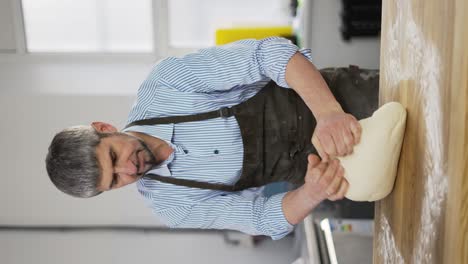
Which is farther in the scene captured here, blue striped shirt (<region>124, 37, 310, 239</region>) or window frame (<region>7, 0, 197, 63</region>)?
window frame (<region>7, 0, 197, 63</region>)

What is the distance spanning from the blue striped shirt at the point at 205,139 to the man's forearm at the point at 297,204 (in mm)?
17

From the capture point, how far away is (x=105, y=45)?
3.13m

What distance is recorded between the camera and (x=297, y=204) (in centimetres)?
125

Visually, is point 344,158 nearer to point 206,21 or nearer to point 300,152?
point 300,152

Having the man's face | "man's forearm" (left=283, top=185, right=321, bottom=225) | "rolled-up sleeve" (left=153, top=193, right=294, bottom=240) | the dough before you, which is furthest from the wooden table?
the man's face

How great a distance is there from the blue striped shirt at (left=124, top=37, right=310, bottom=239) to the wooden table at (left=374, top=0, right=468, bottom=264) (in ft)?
1.06

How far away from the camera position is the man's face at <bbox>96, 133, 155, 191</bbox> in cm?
128

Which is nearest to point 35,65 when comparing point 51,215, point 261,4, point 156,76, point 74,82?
point 74,82

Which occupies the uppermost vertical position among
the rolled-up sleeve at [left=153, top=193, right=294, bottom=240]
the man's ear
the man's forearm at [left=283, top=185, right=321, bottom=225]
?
the man's ear

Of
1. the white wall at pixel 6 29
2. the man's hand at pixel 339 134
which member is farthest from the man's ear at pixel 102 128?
the white wall at pixel 6 29

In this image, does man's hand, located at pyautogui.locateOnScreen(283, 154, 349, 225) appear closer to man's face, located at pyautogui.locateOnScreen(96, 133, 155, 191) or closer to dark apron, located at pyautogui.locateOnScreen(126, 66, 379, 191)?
dark apron, located at pyautogui.locateOnScreen(126, 66, 379, 191)

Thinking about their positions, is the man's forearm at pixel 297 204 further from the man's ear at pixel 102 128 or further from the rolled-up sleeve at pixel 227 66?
the man's ear at pixel 102 128

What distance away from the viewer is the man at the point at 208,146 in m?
1.28

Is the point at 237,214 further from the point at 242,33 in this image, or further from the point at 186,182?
the point at 242,33
